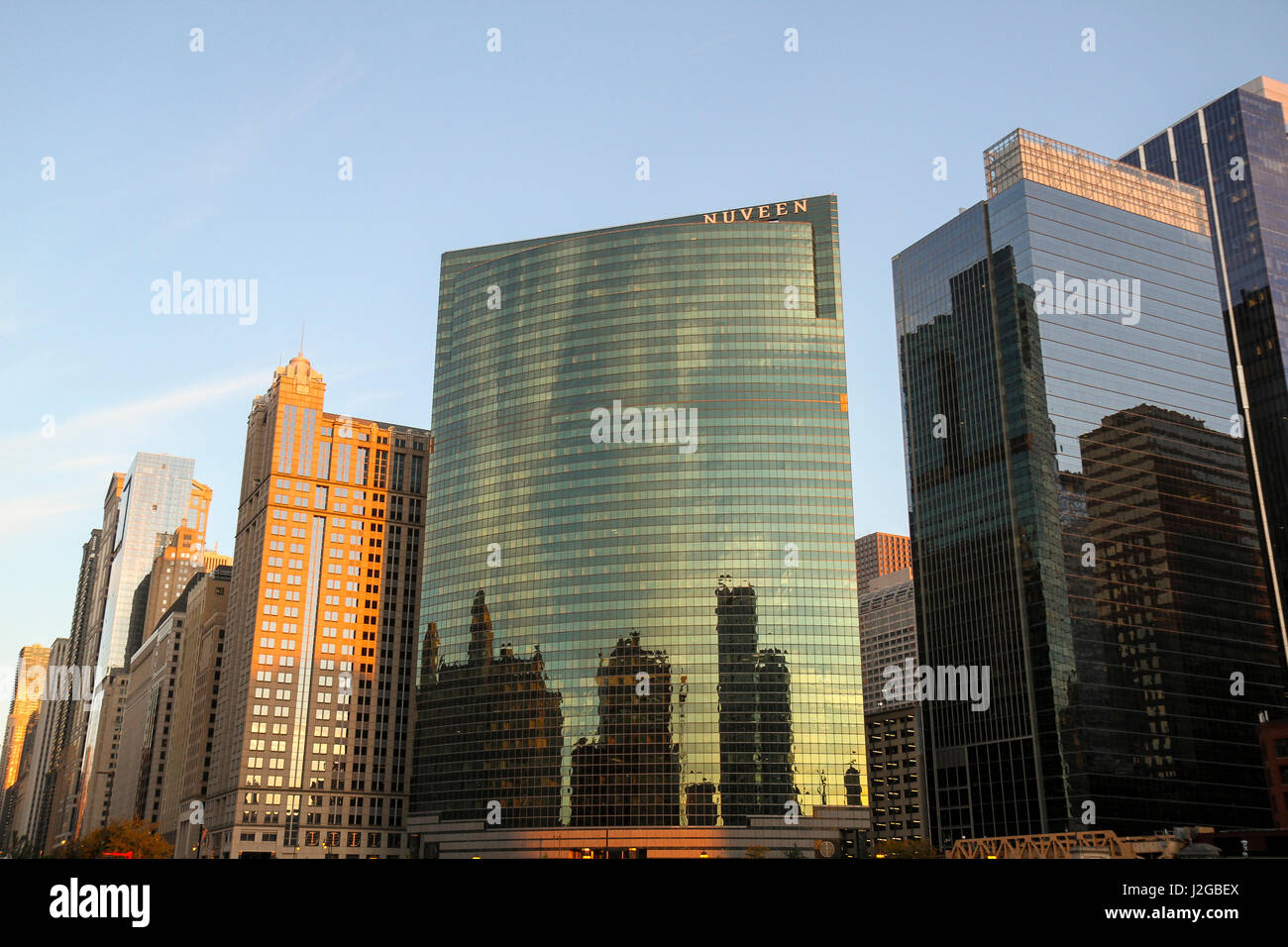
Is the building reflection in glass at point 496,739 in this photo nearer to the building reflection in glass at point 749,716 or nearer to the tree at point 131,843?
the building reflection in glass at point 749,716

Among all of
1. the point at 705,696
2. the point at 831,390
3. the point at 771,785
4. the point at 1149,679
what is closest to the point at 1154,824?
the point at 1149,679

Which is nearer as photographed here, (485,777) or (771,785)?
(771,785)

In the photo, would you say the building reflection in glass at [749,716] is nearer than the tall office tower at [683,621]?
Yes

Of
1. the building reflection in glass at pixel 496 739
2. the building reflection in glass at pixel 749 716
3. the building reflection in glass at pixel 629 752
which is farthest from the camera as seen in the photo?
the building reflection in glass at pixel 496 739

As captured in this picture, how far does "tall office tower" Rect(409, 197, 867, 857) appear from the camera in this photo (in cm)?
17625

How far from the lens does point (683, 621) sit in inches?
7219

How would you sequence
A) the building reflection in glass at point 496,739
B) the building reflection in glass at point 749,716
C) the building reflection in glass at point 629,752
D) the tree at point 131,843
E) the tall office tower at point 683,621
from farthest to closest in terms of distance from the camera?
the building reflection in glass at point 496,739 < the building reflection in glass at point 629,752 < the tall office tower at point 683,621 < the tree at point 131,843 < the building reflection in glass at point 749,716

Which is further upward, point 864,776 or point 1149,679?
point 1149,679

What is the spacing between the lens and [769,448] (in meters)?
189

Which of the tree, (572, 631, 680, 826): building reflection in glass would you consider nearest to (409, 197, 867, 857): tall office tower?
(572, 631, 680, 826): building reflection in glass

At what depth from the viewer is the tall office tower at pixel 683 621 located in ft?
578

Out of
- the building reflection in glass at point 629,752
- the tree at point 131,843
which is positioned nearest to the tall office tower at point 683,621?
the building reflection in glass at point 629,752
